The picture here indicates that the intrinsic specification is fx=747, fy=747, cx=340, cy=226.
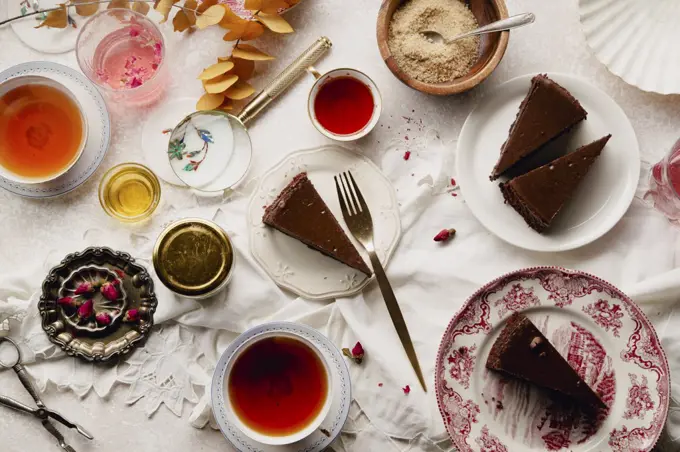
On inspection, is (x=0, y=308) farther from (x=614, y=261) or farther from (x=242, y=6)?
(x=614, y=261)

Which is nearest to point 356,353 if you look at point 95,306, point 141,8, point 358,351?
point 358,351

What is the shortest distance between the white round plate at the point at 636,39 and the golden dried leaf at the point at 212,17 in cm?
120

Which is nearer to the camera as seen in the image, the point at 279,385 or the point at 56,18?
the point at 279,385

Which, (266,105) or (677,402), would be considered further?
(266,105)

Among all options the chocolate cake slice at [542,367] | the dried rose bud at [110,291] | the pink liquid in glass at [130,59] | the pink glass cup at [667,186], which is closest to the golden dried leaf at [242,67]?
the pink liquid in glass at [130,59]

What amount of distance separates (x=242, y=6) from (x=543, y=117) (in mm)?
1099

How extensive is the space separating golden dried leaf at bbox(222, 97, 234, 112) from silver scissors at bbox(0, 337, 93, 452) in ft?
3.46

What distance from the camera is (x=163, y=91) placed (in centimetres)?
→ 264

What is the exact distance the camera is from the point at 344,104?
8.40 feet

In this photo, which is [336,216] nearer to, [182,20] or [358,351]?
[358,351]

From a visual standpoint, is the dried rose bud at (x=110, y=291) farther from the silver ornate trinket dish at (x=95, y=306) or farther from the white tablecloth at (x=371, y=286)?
the white tablecloth at (x=371, y=286)

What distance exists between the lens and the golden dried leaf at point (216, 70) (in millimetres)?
2529

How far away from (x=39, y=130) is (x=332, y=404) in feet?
4.38

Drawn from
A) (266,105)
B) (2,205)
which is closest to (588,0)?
(266,105)
